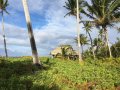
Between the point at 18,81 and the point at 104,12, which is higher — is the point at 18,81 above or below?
below

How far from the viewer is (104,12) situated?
39844 millimetres

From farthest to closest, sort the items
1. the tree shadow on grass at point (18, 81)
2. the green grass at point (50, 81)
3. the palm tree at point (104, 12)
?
1. the palm tree at point (104, 12)
2. the green grass at point (50, 81)
3. the tree shadow on grass at point (18, 81)

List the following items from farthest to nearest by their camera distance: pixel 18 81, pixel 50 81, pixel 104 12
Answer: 1. pixel 104 12
2. pixel 50 81
3. pixel 18 81

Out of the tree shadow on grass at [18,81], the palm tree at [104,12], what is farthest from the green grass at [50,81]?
the palm tree at [104,12]

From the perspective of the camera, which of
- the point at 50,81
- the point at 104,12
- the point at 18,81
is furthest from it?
the point at 104,12

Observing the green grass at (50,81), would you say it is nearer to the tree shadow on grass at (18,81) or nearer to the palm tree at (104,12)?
the tree shadow on grass at (18,81)

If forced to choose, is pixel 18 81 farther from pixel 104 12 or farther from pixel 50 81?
pixel 104 12

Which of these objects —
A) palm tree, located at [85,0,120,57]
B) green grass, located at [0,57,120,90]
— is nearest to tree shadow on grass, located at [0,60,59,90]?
green grass, located at [0,57,120,90]

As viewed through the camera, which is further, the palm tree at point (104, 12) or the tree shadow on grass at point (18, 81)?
the palm tree at point (104, 12)

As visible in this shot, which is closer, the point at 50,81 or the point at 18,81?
the point at 18,81

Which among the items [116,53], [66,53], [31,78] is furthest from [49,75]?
[66,53]

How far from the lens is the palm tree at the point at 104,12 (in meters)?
38.9

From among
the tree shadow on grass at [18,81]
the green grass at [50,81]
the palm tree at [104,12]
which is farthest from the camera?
the palm tree at [104,12]

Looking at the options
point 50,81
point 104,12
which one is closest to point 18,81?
point 50,81
